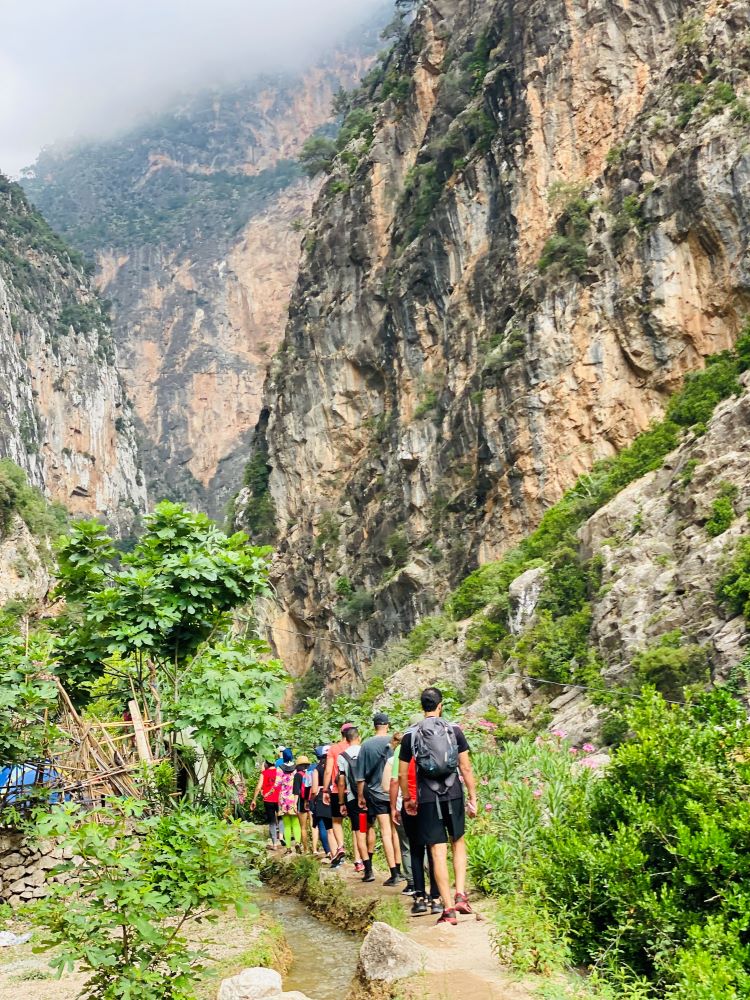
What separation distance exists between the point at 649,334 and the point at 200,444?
7070 centimetres

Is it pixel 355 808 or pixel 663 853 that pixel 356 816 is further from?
pixel 663 853

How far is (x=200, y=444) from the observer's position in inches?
3474

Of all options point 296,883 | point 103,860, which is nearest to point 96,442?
point 296,883

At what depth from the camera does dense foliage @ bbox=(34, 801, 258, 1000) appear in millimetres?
4277

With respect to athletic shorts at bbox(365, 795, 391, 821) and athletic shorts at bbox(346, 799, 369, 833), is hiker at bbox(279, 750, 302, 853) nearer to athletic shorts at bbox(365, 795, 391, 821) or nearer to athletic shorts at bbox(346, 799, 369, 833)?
athletic shorts at bbox(346, 799, 369, 833)

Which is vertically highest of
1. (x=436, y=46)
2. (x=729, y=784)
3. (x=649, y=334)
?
(x=436, y=46)

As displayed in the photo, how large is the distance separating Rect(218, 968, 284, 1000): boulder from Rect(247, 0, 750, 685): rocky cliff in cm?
1803

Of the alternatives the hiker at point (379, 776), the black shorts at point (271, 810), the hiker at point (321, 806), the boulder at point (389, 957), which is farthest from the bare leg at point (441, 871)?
the black shorts at point (271, 810)

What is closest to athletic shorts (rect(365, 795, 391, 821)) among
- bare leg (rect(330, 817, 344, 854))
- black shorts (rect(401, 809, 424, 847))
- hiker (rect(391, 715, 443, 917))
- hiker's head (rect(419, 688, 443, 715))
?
hiker (rect(391, 715, 443, 917))

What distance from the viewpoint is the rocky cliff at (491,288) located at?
21344 mm

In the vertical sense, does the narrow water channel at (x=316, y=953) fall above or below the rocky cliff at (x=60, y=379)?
below

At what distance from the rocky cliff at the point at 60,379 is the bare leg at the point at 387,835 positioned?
56332 millimetres

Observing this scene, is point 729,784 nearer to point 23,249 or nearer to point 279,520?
point 279,520

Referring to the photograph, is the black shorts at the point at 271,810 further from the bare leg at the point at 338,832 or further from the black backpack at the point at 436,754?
the black backpack at the point at 436,754
